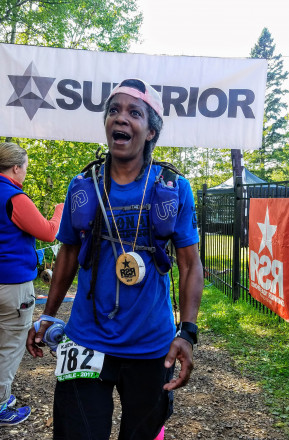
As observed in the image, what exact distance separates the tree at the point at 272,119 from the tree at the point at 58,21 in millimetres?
30557

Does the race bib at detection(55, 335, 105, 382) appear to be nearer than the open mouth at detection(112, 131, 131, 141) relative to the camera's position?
Yes

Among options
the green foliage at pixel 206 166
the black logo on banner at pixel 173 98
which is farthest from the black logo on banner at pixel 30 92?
the green foliage at pixel 206 166

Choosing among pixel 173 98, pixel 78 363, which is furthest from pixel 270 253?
pixel 78 363

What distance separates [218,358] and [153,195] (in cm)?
343

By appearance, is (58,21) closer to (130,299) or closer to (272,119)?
(130,299)

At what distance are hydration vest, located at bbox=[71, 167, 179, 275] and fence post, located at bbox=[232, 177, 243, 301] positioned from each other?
5334 mm

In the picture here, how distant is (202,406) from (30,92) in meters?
4.23

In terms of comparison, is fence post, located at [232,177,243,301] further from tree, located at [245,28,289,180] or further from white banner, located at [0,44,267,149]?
tree, located at [245,28,289,180]

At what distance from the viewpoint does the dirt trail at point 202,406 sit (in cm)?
324

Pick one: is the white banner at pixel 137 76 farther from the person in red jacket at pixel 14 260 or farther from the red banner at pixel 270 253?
the person in red jacket at pixel 14 260

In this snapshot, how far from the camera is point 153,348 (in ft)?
6.18

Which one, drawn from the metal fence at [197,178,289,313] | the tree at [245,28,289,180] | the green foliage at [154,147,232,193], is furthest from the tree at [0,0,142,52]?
the tree at [245,28,289,180]

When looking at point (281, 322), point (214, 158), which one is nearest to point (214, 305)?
point (281, 322)

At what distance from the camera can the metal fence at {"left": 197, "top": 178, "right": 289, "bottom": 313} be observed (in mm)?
6772
